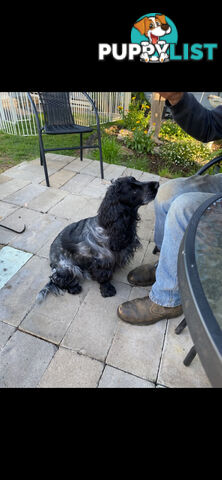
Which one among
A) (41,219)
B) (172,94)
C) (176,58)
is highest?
(176,58)

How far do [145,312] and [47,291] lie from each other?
737 millimetres

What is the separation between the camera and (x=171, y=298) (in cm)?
159

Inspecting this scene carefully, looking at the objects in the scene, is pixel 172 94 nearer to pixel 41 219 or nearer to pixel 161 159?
pixel 41 219

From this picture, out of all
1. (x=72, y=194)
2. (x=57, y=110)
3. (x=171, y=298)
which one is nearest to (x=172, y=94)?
(x=171, y=298)

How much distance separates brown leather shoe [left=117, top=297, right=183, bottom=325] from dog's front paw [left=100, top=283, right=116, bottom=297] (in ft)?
0.73

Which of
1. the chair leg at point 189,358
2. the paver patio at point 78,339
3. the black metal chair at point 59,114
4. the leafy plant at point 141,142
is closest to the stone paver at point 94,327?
the paver patio at point 78,339

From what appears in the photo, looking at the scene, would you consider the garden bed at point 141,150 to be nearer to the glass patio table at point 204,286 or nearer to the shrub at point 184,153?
the shrub at point 184,153

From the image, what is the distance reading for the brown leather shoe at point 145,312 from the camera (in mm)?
1645

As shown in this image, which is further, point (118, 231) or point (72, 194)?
point (72, 194)

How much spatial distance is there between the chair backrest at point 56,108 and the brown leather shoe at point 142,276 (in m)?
2.80

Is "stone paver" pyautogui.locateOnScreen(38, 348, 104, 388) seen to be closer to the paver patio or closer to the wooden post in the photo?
the paver patio

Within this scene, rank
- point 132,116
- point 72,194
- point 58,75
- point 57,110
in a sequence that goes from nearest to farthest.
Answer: point 58,75
point 72,194
point 57,110
point 132,116

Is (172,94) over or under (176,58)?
under
